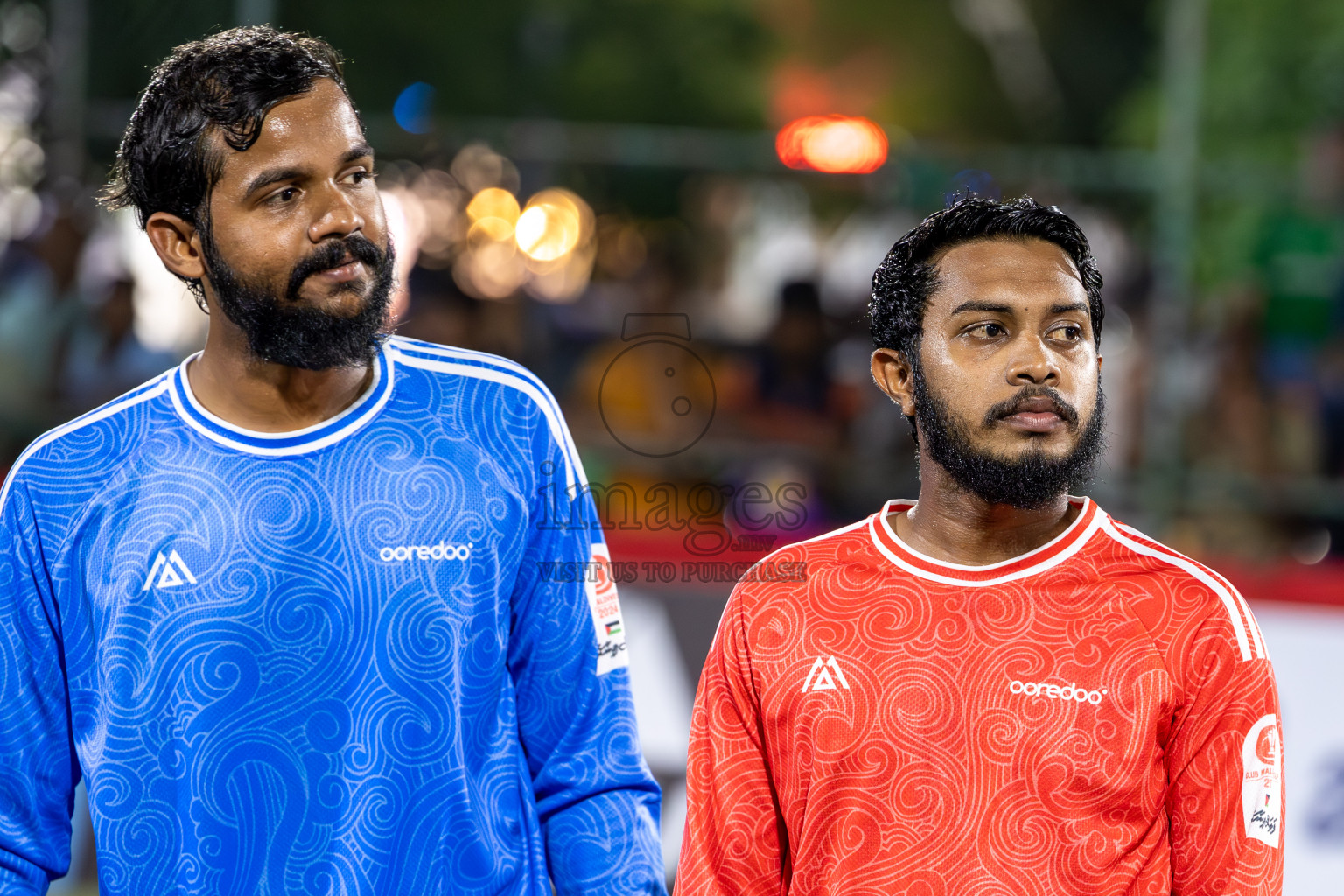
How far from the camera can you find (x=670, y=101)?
14.3m

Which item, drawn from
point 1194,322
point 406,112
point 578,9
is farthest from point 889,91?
point 1194,322

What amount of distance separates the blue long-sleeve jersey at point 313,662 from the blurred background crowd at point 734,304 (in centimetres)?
289

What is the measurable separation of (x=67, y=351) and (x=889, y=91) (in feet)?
41.5

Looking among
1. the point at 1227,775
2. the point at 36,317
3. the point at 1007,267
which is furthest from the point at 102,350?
the point at 1227,775

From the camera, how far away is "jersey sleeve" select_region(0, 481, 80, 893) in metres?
2.43

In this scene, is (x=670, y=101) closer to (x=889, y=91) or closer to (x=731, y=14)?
(x=731, y=14)

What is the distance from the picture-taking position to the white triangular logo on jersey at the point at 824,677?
2344mm

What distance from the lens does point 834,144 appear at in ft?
22.6

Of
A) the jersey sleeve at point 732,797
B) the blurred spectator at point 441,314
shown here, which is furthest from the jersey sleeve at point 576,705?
the blurred spectator at point 441,314

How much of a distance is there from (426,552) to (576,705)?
37cm

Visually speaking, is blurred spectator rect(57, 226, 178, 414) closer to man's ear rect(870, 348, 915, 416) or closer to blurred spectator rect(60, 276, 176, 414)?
blurred spectator rect(60, 276, 176, 414)

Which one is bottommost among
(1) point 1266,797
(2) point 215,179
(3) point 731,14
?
(1) point 1266,797

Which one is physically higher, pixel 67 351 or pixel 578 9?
pixel 578 9

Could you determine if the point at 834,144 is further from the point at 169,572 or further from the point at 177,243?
the point at 169,572
